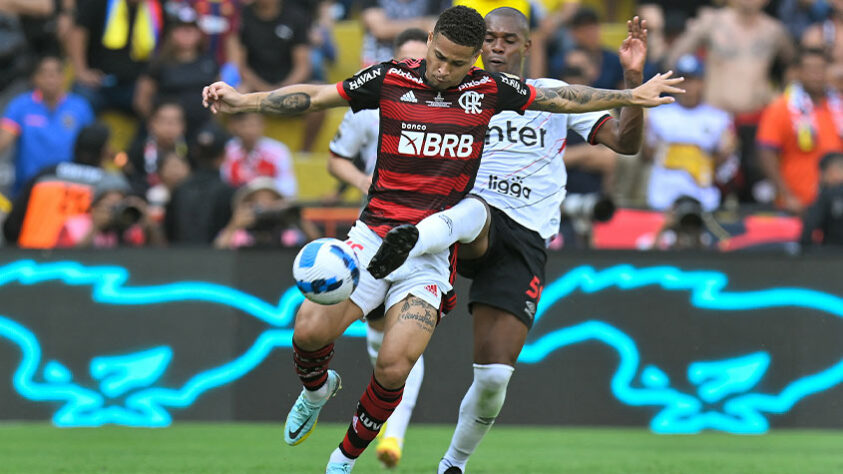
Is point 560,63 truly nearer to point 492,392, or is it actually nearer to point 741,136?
point 741,136

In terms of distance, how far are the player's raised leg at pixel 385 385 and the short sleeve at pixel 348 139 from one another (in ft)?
7.04

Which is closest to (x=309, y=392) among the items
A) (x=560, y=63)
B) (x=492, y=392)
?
(x=492, y=392)

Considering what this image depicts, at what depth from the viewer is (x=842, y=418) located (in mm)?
10828

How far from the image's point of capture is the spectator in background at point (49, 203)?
1180 centimetres

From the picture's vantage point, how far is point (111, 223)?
37.3 ft

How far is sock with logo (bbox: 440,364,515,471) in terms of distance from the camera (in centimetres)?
714

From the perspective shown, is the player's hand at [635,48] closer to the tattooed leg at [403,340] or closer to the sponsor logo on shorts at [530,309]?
the sponsor logo on shorts at [530,309]

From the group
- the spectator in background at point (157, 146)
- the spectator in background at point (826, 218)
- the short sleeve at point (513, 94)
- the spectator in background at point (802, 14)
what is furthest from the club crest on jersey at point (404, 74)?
the spectator in background at point (802, 14)

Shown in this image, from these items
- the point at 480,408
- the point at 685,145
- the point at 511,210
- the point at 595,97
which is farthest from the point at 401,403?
the point at 685,145

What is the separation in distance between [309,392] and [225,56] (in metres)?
9.00

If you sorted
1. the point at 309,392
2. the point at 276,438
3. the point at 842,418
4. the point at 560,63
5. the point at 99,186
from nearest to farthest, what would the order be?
the point at 309,392, the point at 276,438, the point at 842,418, the point at 99,186, the point at 560,63

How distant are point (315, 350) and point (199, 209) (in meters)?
5.62

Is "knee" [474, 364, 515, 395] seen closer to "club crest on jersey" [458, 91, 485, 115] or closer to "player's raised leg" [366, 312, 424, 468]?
"player's raised leg" [366, 312, 424, 468]

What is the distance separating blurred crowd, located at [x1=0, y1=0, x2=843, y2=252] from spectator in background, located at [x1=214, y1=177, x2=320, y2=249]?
0.02 m
